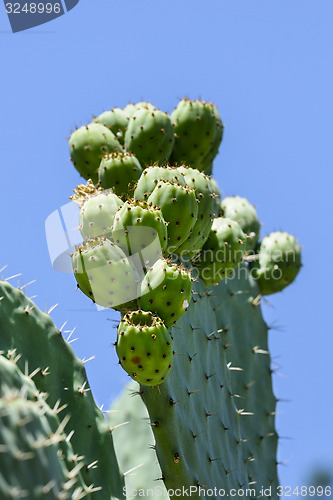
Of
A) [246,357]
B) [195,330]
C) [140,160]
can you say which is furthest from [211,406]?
[140,160]

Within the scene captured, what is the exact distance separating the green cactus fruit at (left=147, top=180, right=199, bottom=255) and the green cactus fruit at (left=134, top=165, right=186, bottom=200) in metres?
0.05

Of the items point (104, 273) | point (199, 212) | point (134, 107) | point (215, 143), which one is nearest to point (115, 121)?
point (134, 107)

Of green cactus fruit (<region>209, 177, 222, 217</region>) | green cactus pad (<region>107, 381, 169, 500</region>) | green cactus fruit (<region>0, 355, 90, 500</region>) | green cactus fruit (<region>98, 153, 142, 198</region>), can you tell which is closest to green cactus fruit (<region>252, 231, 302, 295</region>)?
green cactus fruit (<region>209, 177, 222, 217</region>)

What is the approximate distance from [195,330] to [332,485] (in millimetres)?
901

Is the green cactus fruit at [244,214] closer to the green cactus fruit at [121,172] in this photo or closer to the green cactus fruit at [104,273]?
the green cactus fruit at [121,172]

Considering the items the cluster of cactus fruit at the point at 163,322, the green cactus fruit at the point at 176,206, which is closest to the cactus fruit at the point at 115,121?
the cluster of cactus fruit at the point at 163,322

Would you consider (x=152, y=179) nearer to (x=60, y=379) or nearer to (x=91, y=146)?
(x=91, y=146)

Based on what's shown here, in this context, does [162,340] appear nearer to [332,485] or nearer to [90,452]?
[90,452]

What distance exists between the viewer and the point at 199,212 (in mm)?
3039

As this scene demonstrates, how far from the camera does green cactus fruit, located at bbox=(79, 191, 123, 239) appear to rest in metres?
2.71

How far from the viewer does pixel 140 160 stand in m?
3.36

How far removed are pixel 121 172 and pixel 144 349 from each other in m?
0.90

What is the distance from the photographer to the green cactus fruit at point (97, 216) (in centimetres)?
271

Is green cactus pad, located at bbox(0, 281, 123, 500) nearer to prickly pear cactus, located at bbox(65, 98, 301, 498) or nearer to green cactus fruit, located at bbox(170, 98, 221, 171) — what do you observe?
prickly pear cactus, located at bbox(65, 98, 301, 498)
